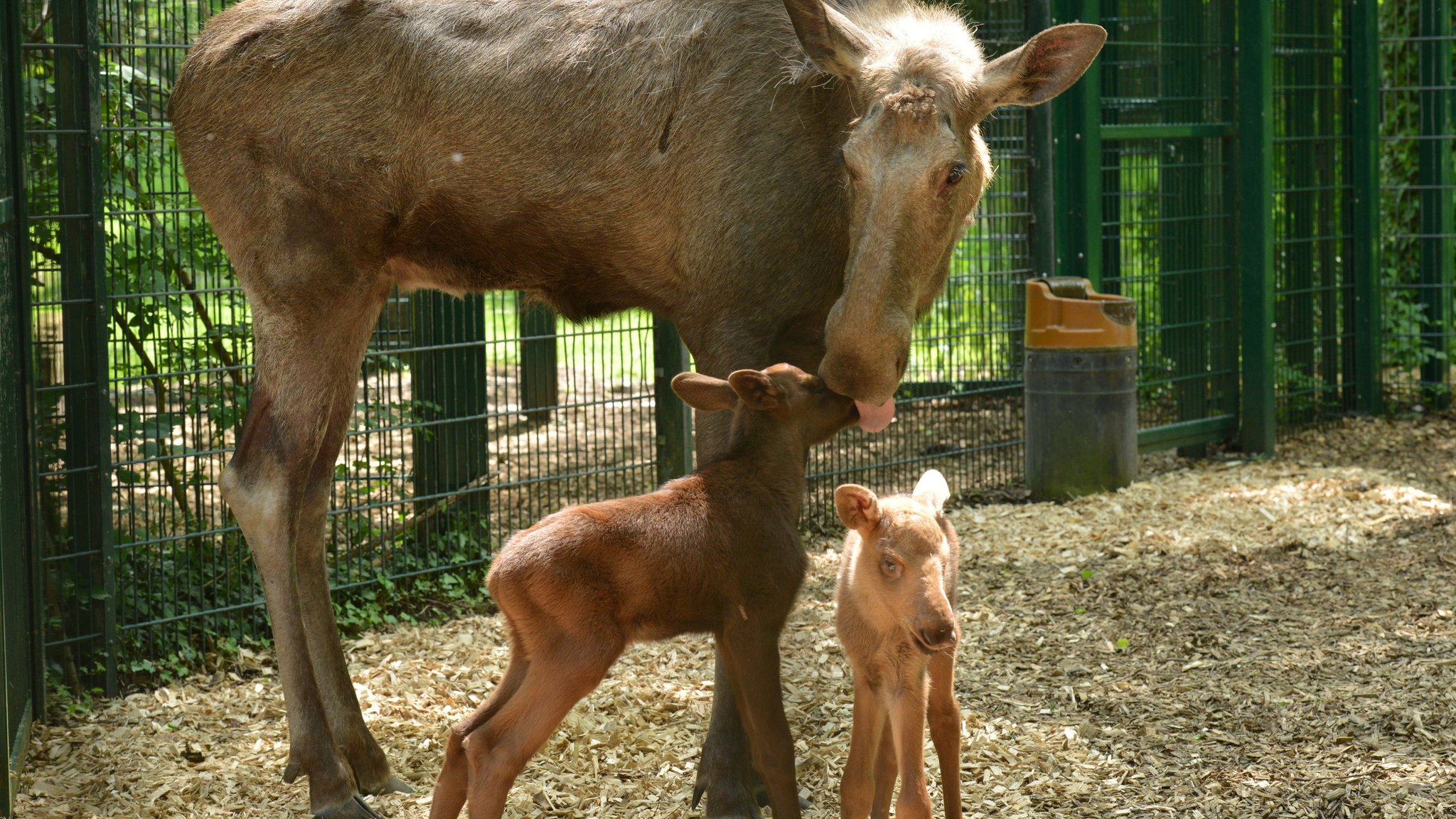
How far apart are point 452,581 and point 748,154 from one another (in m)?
2.92

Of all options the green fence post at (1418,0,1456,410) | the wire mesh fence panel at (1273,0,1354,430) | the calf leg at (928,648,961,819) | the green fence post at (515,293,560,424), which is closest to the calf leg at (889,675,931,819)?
the calf leg at (928,648,961,819)

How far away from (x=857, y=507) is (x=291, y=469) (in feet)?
6.03

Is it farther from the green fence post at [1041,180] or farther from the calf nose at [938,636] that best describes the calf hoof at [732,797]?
the green fence post at [1041,180]

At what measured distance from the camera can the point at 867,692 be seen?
11.1 ft

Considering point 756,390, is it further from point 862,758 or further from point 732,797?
point 732,797

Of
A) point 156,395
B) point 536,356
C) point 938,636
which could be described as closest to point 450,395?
point 536,356

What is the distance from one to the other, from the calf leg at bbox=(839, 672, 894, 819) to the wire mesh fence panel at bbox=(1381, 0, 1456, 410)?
7263 millimetres

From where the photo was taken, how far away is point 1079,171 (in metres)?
7.74

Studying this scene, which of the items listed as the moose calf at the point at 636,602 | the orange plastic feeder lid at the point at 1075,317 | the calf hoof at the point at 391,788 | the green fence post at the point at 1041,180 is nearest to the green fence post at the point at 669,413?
the orange plastic feeder lid at the point at 1075,317

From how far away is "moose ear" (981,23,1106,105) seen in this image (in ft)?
12.3

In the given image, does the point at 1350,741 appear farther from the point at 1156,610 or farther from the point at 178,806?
the point at 178,806

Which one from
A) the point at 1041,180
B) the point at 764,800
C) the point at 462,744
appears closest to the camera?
the point at 462,744

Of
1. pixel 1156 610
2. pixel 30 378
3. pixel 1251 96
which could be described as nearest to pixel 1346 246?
pixel 1251 96

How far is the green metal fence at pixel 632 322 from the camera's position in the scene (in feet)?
16.6
